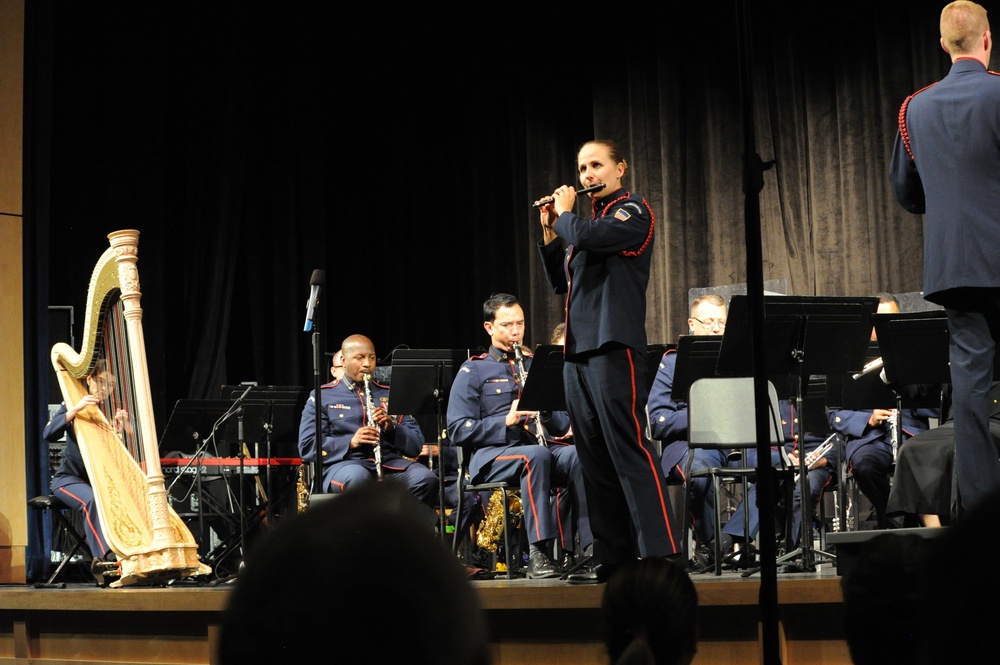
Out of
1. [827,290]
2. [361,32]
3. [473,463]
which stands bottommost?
[473,463]

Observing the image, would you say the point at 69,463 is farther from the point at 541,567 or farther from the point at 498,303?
the point at 541,567

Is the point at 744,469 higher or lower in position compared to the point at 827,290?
lower

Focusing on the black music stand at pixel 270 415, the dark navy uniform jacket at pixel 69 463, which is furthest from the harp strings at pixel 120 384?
the black music stand at pixel 270 415

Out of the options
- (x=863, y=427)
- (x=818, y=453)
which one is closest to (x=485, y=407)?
(x=818, y=453)

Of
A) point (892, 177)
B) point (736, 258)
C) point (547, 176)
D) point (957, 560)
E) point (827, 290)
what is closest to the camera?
point (957, 560)

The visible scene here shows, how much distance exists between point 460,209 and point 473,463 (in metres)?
5.26

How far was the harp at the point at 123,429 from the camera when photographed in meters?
5.23

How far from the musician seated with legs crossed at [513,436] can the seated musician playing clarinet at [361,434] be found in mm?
509

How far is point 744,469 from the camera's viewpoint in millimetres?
5027

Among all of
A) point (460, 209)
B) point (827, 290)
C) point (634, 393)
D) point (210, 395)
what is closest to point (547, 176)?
point (460, 209)

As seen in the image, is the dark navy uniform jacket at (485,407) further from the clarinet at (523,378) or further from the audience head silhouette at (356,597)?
the audience head silhouette at (356,597)

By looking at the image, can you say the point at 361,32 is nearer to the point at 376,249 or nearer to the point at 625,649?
the point at 376,249

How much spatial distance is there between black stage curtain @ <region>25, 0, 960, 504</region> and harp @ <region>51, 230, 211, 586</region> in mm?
3259

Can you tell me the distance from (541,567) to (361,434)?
133cm
